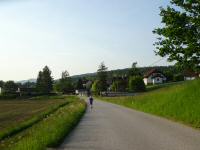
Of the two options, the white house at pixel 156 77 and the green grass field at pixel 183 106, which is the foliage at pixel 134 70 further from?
the green grass field at pixel 183 106

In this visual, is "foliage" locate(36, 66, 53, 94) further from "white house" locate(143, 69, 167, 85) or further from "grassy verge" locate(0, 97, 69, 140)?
"grassy verge" locate(0, 97, 69, 140)

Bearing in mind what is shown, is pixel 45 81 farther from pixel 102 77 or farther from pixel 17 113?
pixel 17 113

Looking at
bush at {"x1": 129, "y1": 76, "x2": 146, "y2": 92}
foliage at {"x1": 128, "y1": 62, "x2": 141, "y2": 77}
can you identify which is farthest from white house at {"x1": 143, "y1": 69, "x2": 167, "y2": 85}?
bush at {"x1": 129, "y1": 76, "x2": 146, "y2": 92}

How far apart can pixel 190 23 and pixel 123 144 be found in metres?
10.4

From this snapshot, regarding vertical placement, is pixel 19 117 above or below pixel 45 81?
below

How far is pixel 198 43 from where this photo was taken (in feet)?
74.6

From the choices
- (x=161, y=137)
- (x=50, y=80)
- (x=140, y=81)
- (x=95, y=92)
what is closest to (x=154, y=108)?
(x=161, y=137)

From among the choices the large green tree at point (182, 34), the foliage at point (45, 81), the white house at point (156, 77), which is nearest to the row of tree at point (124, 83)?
the white house at point (156, 77)

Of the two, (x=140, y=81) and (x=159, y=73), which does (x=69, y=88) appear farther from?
(x=140, y=81)

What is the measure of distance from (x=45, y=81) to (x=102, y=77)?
2832cm

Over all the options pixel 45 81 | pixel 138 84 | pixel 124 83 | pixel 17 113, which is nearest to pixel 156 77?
pixel 124 83

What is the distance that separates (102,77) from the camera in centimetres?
17125

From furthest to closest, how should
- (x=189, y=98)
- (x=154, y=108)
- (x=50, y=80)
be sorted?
(x=50, y=80) < (x=154, y=108) < (x=189, y=98)

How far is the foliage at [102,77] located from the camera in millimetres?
153100
